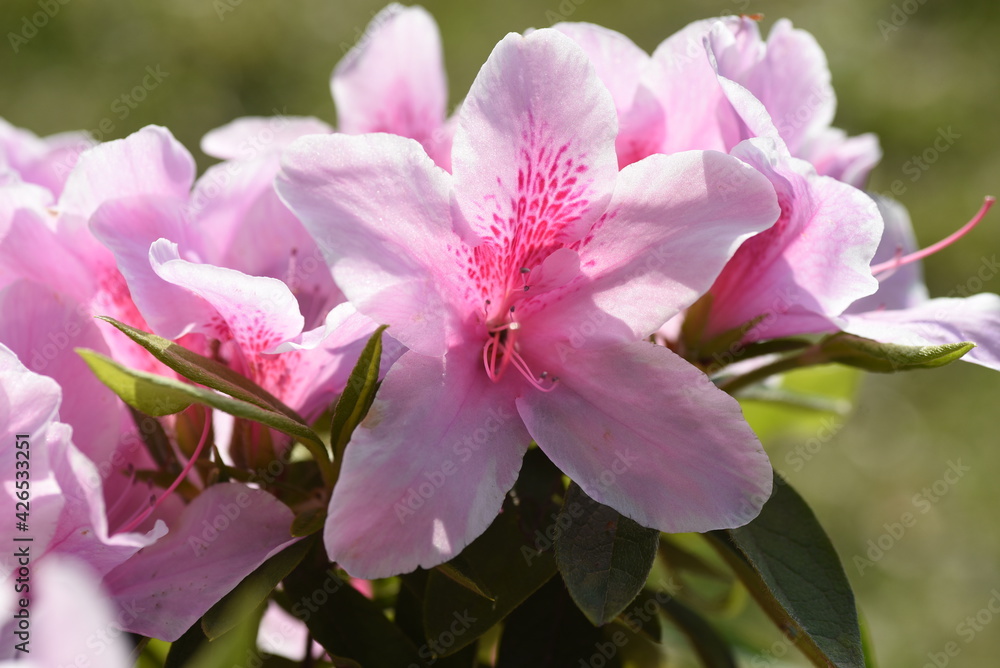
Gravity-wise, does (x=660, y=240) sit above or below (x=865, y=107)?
above

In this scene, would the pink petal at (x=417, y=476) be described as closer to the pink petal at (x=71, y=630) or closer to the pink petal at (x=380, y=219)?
the pink petal at (x=380, y=219)

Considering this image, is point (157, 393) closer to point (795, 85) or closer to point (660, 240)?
point (660, 240)

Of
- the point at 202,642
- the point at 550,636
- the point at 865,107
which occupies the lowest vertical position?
the point at 865,107

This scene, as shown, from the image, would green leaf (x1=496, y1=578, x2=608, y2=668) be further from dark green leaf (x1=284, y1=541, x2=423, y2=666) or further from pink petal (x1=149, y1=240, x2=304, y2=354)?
pink petal (x1=149, y1=240, x2=304, y2=354)

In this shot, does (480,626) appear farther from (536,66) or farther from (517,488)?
(536,66)

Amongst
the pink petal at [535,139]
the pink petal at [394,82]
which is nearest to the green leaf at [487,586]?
the pink petal at [535,139]

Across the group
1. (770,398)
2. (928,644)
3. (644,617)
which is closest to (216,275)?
(644,617)

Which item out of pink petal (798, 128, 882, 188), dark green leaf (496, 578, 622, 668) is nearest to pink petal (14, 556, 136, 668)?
dark green leaf (496, 578, 622, 668)

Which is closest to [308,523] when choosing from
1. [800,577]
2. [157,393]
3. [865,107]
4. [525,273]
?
[157,393]
